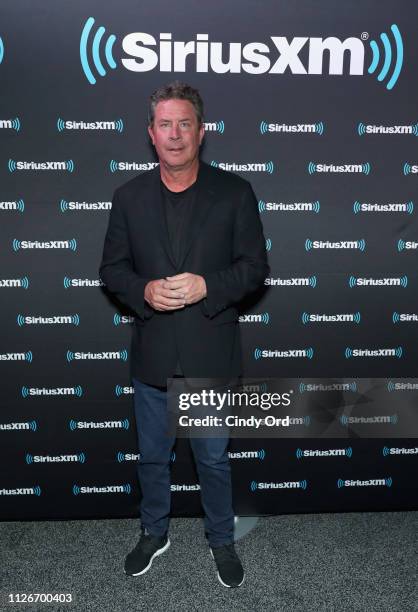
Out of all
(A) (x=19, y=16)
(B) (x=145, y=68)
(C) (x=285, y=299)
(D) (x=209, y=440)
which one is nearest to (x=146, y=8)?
(B) (x=145, y=68)

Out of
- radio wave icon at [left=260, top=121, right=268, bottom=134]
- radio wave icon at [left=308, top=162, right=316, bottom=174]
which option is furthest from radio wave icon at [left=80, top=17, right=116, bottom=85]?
radio wave icon at [left=308, top=162, right=316, bottom=174]

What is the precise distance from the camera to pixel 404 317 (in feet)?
9.97

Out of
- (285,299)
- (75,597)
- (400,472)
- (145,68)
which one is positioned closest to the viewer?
(75,597)

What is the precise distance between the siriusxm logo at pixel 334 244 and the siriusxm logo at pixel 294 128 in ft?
1.63

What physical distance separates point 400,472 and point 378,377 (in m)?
0.54

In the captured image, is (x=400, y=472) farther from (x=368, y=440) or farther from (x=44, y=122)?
(x=44, y=122)

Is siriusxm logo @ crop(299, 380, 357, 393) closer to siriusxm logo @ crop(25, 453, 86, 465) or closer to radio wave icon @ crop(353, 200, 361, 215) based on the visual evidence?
radio wave icon @ crop(353, 200, 361, 215)

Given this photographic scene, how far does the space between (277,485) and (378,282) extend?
1.16 metres

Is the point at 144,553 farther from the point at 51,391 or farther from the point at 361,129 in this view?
the point at 361,129

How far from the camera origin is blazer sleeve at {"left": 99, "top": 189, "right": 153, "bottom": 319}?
239cm

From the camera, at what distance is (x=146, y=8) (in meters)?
2.66

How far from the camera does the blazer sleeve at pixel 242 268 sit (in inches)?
92.8

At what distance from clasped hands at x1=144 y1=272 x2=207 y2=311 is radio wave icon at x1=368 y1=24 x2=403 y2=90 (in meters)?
A: 1.32

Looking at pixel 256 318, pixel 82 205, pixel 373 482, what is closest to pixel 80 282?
Result: pixel 82 205
